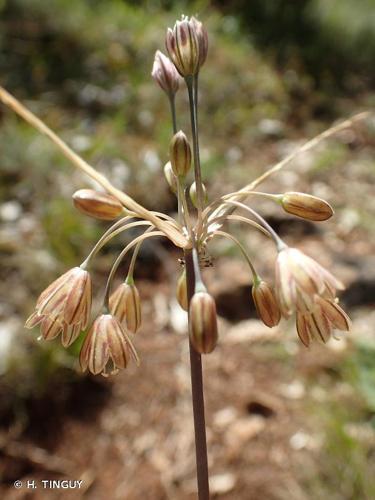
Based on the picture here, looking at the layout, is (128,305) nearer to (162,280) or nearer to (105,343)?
(105,343)

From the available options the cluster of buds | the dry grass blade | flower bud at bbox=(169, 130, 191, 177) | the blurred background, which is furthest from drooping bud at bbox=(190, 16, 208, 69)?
the blurred background

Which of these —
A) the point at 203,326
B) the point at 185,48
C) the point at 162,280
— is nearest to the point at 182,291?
the point at 203,326

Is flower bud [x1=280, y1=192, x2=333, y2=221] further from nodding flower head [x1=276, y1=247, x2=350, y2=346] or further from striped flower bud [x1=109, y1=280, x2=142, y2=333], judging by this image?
striped flower bud [x1=109, y1=280, x2=142, y2=333]

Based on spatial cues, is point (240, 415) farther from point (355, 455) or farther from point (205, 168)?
point (205, 168)

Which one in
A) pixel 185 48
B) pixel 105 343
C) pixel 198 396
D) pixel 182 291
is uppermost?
A: pixel 185 48

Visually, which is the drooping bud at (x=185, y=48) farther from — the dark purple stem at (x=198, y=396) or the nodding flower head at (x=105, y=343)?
the nodding flower head at (x=105, y=343)

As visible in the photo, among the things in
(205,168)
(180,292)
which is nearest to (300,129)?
(205,168)
